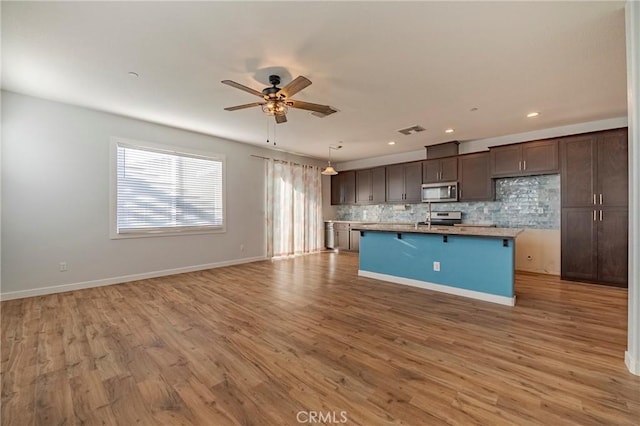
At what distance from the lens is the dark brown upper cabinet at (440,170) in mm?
5879

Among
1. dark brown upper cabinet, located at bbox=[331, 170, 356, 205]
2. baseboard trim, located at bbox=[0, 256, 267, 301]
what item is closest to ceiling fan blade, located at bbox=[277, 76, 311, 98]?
baseboard trim, located at bbox=[0, 256, 267, 301]

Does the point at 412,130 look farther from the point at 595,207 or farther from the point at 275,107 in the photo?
the point at 595,207

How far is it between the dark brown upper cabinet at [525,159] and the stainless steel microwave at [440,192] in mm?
804

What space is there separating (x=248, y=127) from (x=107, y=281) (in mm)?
3516

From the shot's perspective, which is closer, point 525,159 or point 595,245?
point 595,245

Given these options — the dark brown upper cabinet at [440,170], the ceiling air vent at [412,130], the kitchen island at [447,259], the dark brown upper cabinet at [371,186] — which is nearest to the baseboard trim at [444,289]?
the kitchen island at [447,259]

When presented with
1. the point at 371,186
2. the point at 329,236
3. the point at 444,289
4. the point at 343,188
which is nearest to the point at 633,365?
the point at 444,289

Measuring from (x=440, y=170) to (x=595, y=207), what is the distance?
2.67 meters

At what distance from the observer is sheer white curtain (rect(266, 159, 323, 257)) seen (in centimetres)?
651

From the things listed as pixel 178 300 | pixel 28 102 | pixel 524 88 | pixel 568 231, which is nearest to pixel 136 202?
pixel 28 102

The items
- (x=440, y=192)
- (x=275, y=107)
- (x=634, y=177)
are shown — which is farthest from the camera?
(x=440, y=192)

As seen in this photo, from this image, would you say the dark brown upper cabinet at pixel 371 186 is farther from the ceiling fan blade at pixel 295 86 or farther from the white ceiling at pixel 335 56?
the ceiling fan blade at pixel 295 86

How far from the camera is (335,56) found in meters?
2.58

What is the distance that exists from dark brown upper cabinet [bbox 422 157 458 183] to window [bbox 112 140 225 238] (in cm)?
482
